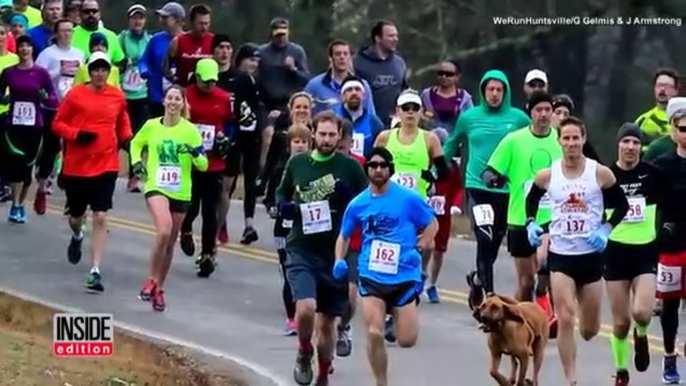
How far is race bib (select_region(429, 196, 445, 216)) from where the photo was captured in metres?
18.5

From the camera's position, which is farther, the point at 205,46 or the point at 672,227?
the point at 205,46

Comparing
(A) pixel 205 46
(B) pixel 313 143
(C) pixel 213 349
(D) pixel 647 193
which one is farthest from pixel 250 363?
(A) pixel 205 46

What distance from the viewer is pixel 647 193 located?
49.8 ft

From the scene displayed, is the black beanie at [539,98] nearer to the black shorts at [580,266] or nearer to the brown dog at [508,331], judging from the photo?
the black shorts at [580,266]

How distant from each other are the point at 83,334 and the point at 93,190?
23.0ft

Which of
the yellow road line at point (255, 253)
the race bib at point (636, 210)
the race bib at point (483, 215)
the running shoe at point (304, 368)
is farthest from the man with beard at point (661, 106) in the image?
the running shoe at point (304, 368)

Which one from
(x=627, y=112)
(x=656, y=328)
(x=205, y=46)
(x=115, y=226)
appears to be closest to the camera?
(x=656, y=328)

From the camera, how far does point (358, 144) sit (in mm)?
17750

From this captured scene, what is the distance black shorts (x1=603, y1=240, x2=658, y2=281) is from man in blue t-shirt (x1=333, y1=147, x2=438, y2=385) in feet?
5.55

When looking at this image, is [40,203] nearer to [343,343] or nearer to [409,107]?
[409,107]

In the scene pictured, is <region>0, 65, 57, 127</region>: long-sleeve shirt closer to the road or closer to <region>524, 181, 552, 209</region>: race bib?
the road

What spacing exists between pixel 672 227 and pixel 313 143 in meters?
2.62

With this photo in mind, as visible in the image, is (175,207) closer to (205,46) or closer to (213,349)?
(213,349)

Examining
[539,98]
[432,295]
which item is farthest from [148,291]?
[539,98]
